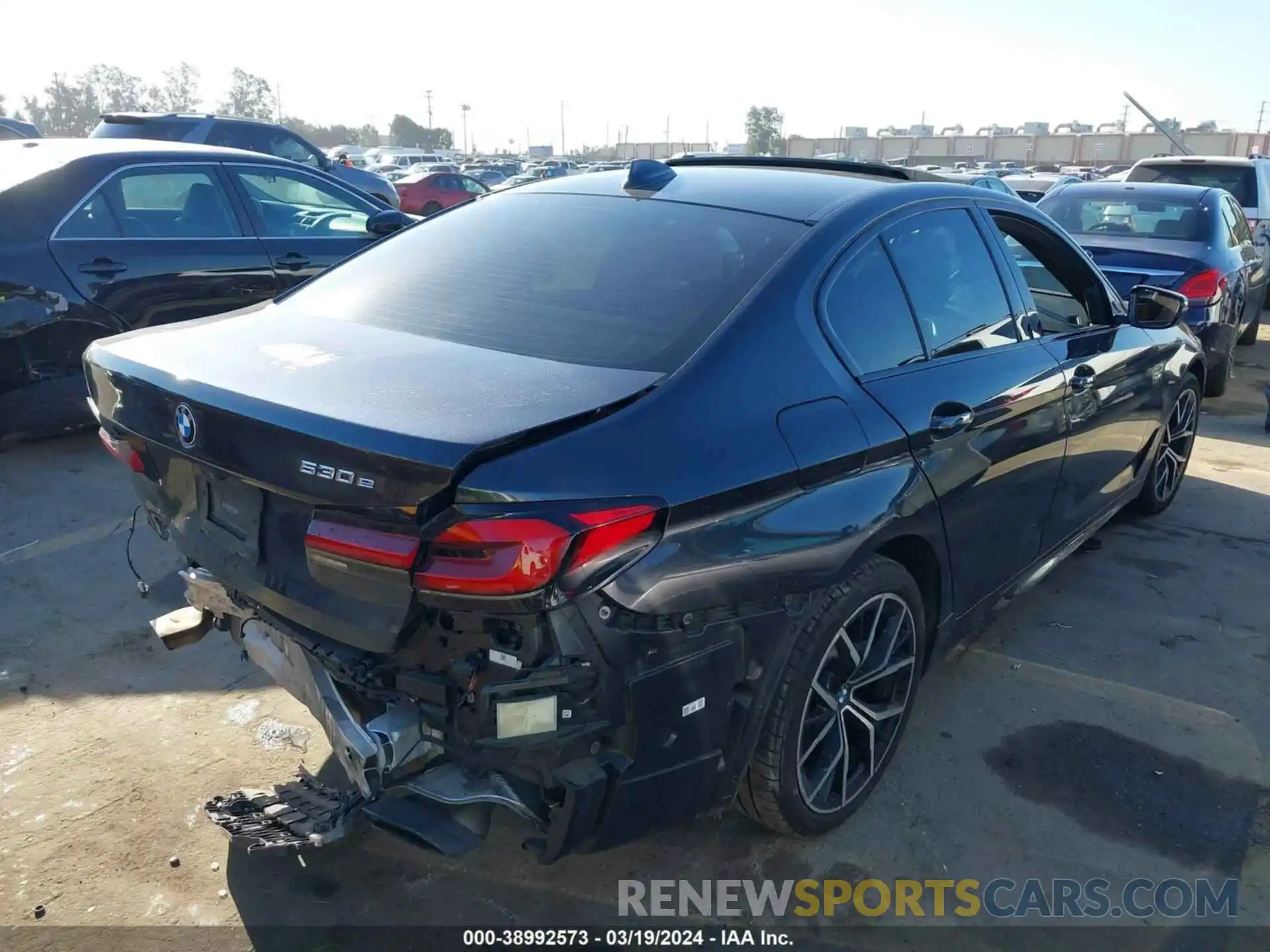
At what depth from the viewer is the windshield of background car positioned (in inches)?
305

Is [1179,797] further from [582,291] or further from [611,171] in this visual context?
[611,171]

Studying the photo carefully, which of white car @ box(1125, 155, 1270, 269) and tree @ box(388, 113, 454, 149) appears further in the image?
tree @ box(388, 113, 454, 149)

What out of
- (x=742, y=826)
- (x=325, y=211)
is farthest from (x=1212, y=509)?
(x=325, y=211)

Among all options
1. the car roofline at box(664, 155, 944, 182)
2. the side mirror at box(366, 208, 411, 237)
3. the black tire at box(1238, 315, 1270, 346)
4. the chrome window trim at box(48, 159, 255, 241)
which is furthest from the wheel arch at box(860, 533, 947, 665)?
the black tire at box(1238, 315, 1270, 346)

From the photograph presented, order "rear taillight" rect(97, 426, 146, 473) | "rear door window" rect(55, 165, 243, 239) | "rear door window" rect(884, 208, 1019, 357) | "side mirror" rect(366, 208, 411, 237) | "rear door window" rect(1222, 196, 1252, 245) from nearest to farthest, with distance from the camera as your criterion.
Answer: "rear taillight" rect(97, 426, 146, 473)
"rear door window" rect(884, 208, 1019, 357)
"side mirror" rect(366, 208, 411, 237)
"rear door window" rect(55, 165, 243, 239)
"rear door window" rect(1222, 196, 1252, 245)

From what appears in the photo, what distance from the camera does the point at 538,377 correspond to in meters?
2.21

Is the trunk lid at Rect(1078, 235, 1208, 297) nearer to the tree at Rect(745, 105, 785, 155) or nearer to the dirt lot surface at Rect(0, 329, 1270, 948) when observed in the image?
the dirt lot surface at Rect(0, 329, 1270, 948)

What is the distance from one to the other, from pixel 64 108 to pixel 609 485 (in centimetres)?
10664

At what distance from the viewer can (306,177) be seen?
6.47 metres

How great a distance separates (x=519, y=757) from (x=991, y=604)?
79.4 inches

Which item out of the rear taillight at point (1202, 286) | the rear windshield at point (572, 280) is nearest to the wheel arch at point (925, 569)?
the rear windshield at point (572, 280)

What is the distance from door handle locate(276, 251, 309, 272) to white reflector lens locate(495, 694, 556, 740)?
4.84 m

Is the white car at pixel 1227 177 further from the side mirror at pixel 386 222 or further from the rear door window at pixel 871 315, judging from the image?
the rear door window at pixel 871 315

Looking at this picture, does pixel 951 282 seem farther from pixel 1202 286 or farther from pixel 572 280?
pixel 1202 286
